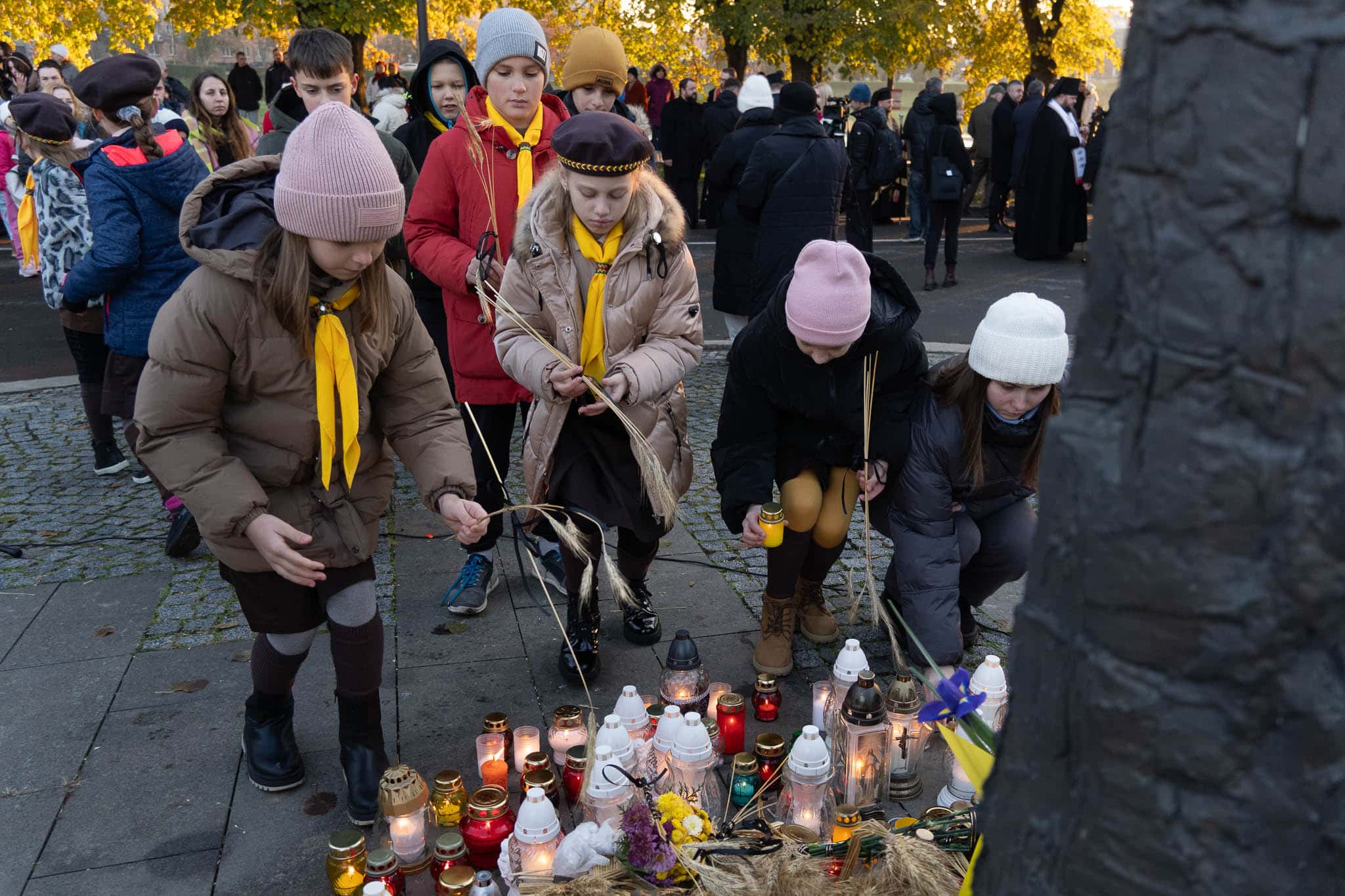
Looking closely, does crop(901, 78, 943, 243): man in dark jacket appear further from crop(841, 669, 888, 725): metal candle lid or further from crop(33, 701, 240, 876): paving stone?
crop(33, 701, 240, 876): paving stone

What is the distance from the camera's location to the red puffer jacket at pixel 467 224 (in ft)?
13.5

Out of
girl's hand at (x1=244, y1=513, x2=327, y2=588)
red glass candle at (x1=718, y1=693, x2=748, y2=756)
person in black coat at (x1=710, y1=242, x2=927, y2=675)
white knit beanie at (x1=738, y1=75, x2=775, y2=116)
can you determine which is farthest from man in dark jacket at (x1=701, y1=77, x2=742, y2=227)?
girl's hand at (x1=244, y1=513, x2=327, y2=588)

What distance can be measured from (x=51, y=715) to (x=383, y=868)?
172 cm

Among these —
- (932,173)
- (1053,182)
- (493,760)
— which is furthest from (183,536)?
(1053,182)

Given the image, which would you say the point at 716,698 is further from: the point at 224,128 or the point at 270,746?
the point at 224,128

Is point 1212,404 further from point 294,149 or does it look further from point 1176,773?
point 294,149

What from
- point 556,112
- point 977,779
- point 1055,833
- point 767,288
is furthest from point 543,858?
point 767,288

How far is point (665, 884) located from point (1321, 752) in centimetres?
160

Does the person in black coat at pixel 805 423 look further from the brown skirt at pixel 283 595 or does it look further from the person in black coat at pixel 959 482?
the brown skirt at pixel 283 595

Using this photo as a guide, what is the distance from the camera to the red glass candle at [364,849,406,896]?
2510mm

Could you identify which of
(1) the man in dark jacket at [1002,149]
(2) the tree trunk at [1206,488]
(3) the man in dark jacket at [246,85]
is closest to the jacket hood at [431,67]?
(2) the tree trunk at [1206,488]

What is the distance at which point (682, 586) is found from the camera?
4.61 metres

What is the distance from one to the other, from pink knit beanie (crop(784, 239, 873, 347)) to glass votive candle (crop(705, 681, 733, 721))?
110 centimetres

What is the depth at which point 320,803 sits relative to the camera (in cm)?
310
